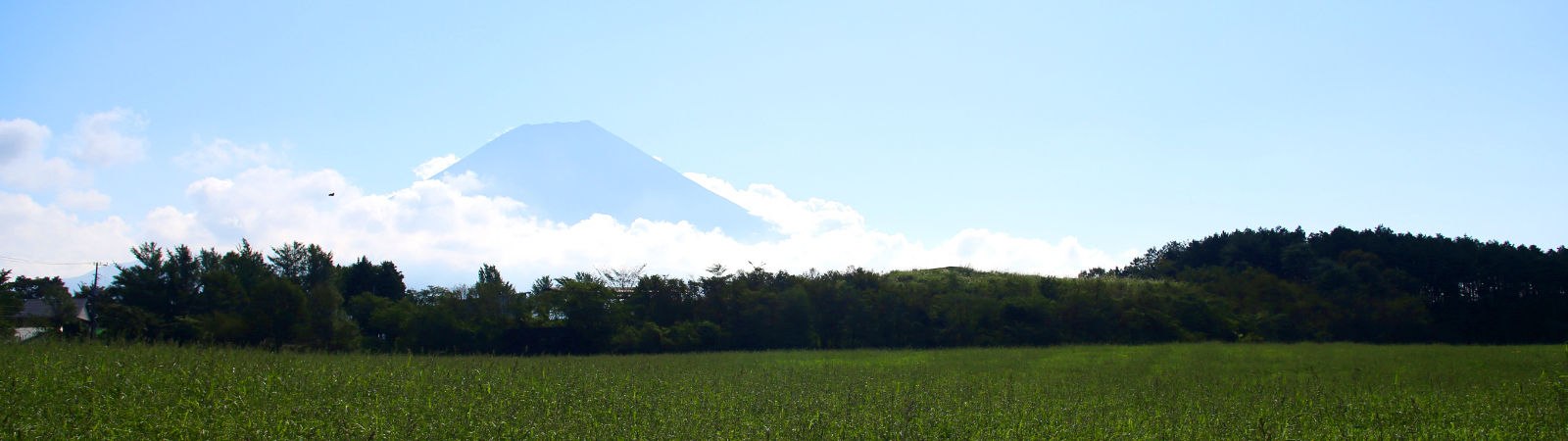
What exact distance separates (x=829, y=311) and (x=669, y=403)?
22300mm

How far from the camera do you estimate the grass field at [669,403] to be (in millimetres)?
6363

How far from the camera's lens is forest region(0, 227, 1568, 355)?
2869 cm

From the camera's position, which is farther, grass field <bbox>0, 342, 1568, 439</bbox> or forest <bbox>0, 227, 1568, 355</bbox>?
forest <bbox>0, 227, 1568, 355</bbox>

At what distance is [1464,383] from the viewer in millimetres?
11469

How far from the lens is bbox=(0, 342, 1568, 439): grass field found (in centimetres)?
636

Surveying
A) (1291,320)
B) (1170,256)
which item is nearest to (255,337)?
(1291,320)

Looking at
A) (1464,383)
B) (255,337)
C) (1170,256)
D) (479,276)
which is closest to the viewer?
(1464,383)

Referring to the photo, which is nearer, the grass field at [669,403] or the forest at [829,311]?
the grass field at [669,403]

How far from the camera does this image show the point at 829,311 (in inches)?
1193

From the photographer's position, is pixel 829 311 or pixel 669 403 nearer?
pixel 669 403

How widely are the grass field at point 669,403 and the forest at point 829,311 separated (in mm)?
16481

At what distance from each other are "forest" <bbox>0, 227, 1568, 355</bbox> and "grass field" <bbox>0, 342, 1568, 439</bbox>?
16.5 metres

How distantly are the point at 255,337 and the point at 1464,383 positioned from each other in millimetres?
37162

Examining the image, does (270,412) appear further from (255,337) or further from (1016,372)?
(255,337)
